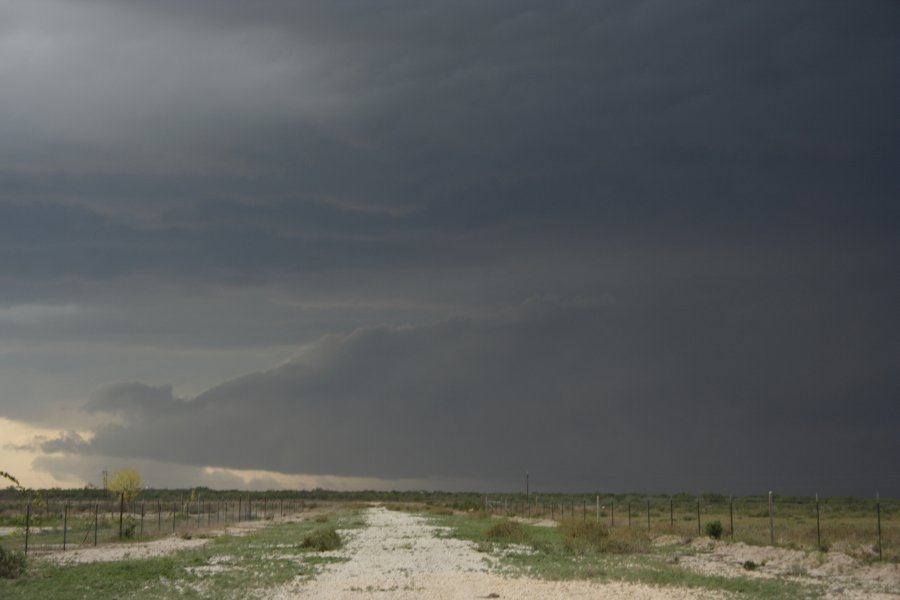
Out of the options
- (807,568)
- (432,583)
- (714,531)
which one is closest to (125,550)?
(432,583)

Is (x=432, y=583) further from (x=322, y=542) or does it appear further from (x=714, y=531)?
(x=714, y=531)

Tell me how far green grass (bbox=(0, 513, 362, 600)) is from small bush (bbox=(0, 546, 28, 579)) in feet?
1.02

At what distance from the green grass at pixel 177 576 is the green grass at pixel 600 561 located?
700 centimetres

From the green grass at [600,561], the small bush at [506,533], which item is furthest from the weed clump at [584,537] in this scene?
the small bush at [506,533]

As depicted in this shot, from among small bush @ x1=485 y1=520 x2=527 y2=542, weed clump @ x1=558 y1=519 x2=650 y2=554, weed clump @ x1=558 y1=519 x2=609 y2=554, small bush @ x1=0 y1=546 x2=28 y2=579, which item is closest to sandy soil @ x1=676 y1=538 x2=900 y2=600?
weed clump @ x1=558 y1=519 x2=650 y2=554

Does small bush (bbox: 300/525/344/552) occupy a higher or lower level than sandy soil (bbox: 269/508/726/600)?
lower

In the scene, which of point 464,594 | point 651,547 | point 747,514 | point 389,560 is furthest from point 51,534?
point 747,514

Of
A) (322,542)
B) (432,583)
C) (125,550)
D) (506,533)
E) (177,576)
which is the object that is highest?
(432,583)

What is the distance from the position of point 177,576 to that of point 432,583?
8.10 meters

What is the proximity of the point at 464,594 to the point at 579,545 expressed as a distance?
14245mm

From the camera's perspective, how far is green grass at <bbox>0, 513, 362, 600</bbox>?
23.2 metres

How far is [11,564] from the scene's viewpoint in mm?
27250

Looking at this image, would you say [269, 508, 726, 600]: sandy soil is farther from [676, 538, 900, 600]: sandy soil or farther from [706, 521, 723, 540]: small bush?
[706, 521, 723, 540]: small bush

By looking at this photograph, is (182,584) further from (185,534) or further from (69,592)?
(185,534)
